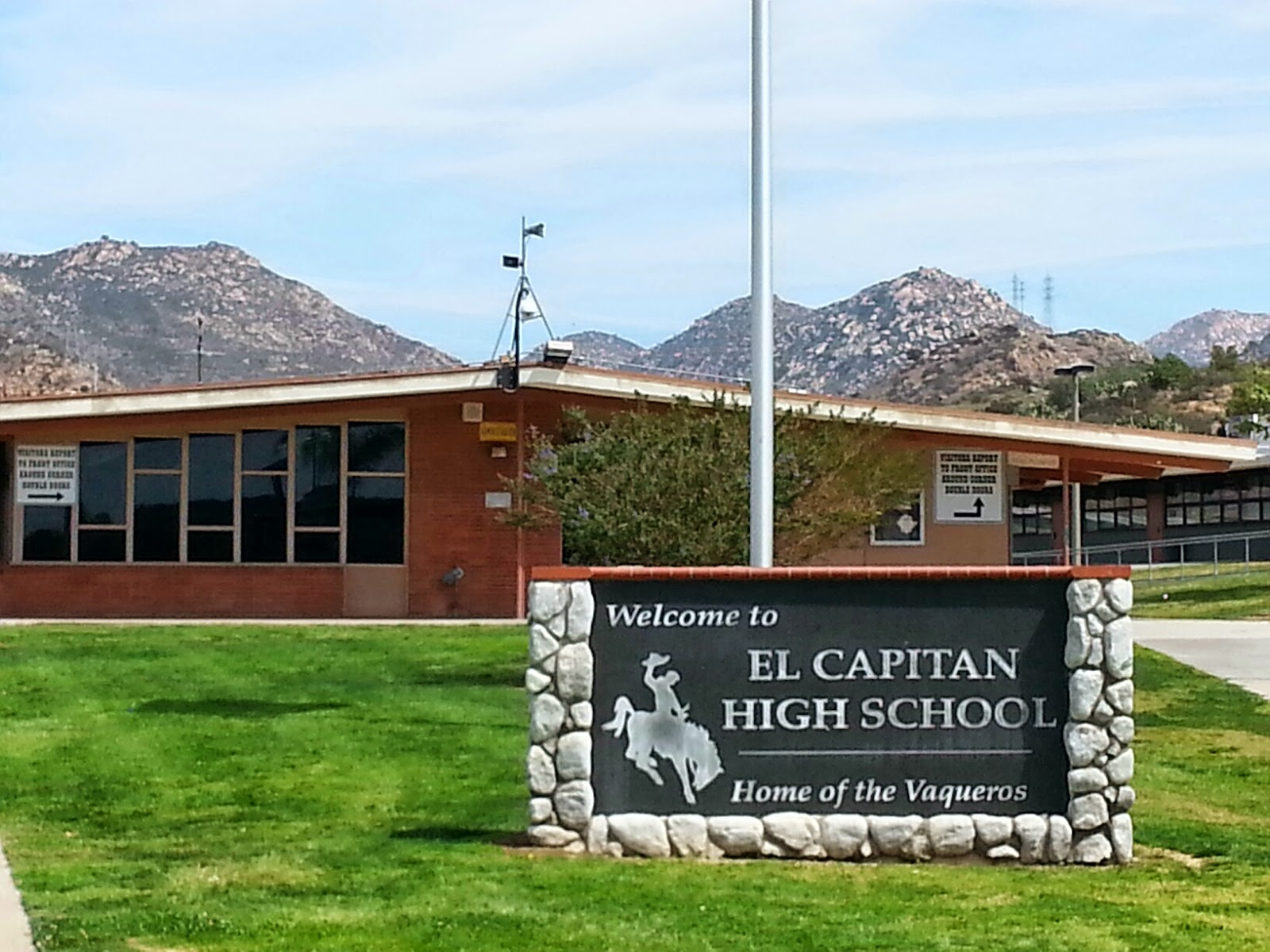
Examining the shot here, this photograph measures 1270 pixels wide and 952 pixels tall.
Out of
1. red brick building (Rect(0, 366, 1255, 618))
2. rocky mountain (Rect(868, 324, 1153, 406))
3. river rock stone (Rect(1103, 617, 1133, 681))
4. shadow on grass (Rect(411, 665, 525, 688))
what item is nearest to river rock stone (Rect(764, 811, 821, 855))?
river rock stone (Rect(1103, 617, 1133, 681))

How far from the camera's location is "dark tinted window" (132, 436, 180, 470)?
1117 inches

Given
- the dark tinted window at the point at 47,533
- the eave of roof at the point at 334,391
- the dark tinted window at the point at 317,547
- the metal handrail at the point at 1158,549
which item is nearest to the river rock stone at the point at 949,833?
the eave of roof at the point at 334,391

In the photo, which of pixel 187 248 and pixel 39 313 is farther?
pixel 187 248

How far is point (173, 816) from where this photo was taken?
1080 centimetres

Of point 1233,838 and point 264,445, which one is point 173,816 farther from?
point 264,445

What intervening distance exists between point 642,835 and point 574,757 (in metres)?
0.53

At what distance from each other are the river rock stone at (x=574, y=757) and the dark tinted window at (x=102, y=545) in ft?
65.8

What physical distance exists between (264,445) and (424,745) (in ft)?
50.9

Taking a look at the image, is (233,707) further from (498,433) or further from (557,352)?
(498,433)

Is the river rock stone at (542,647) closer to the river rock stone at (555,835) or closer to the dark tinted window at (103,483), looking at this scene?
the river rock stone at (555,835)

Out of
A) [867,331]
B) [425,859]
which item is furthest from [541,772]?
[867,331]

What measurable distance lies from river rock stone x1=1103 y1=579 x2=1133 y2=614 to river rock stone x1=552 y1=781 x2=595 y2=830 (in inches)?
113

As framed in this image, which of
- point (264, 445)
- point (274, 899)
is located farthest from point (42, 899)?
point (264, 445)

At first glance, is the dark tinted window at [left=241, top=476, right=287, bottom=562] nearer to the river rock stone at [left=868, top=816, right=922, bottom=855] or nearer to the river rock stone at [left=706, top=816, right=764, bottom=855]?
the river rock stone at [left=706, top=816, right=764, bottom=855]
